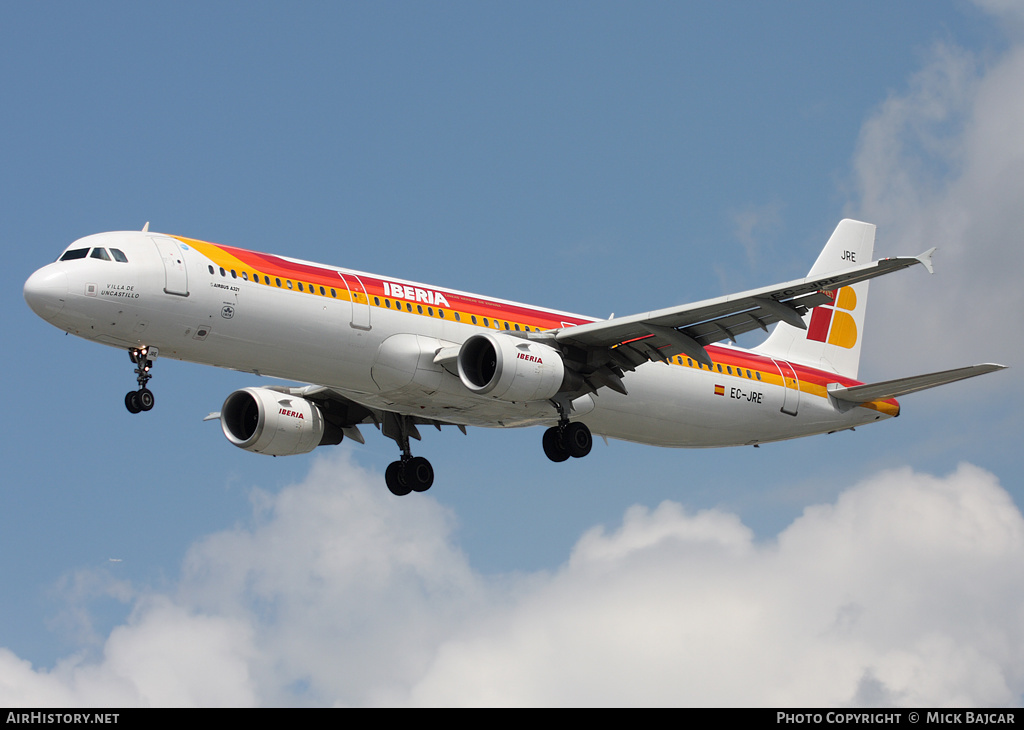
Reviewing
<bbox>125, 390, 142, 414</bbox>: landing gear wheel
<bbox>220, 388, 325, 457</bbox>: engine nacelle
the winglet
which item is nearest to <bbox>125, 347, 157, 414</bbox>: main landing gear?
<bbox>125, 390, 142, 414</bbox>: landing gear wheel

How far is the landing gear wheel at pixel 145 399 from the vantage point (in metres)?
29.0

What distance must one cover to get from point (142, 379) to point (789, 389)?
19.9 meters

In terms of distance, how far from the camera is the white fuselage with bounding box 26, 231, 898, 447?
28.7 metres

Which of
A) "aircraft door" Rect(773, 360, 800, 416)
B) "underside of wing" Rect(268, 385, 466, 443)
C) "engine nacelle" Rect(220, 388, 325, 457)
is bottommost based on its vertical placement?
"engine nacelle" Rect(220, 388, 325, 457)

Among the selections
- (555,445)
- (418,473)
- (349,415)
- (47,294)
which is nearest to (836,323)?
(555,445)

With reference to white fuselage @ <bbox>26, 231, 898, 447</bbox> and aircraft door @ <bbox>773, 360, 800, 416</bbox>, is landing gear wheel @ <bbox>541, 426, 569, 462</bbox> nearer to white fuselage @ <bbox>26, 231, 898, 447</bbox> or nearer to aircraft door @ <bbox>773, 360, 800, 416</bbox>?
white fuselage @ <bbox>26, 231, 898, 447</bbox>

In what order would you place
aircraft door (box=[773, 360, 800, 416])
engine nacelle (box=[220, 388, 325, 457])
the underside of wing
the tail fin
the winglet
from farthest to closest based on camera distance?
1. the tail fin
2. aircraft door (box=[773, 360, 800, 416])
3. the underside of wing
4. engine nacelle (box=[220, 388, 325, 457])
5. the winglet

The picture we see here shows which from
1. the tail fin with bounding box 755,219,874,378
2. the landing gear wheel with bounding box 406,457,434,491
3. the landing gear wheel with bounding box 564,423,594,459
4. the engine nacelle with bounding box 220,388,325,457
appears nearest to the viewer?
the landing gear wheel with bounding box 564,423,594,459

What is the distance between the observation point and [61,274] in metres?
28.3

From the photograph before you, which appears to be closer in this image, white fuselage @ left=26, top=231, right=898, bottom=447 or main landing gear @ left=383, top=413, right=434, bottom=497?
white fuselage @ left=26, top=231, right=898, bottom=447

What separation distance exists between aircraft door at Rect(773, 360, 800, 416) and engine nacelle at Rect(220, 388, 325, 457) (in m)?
14.2

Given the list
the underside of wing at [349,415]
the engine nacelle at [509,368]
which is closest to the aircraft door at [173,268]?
the engine nacelle at [509,368]

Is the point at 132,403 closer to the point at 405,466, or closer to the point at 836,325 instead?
the point at 405,466
